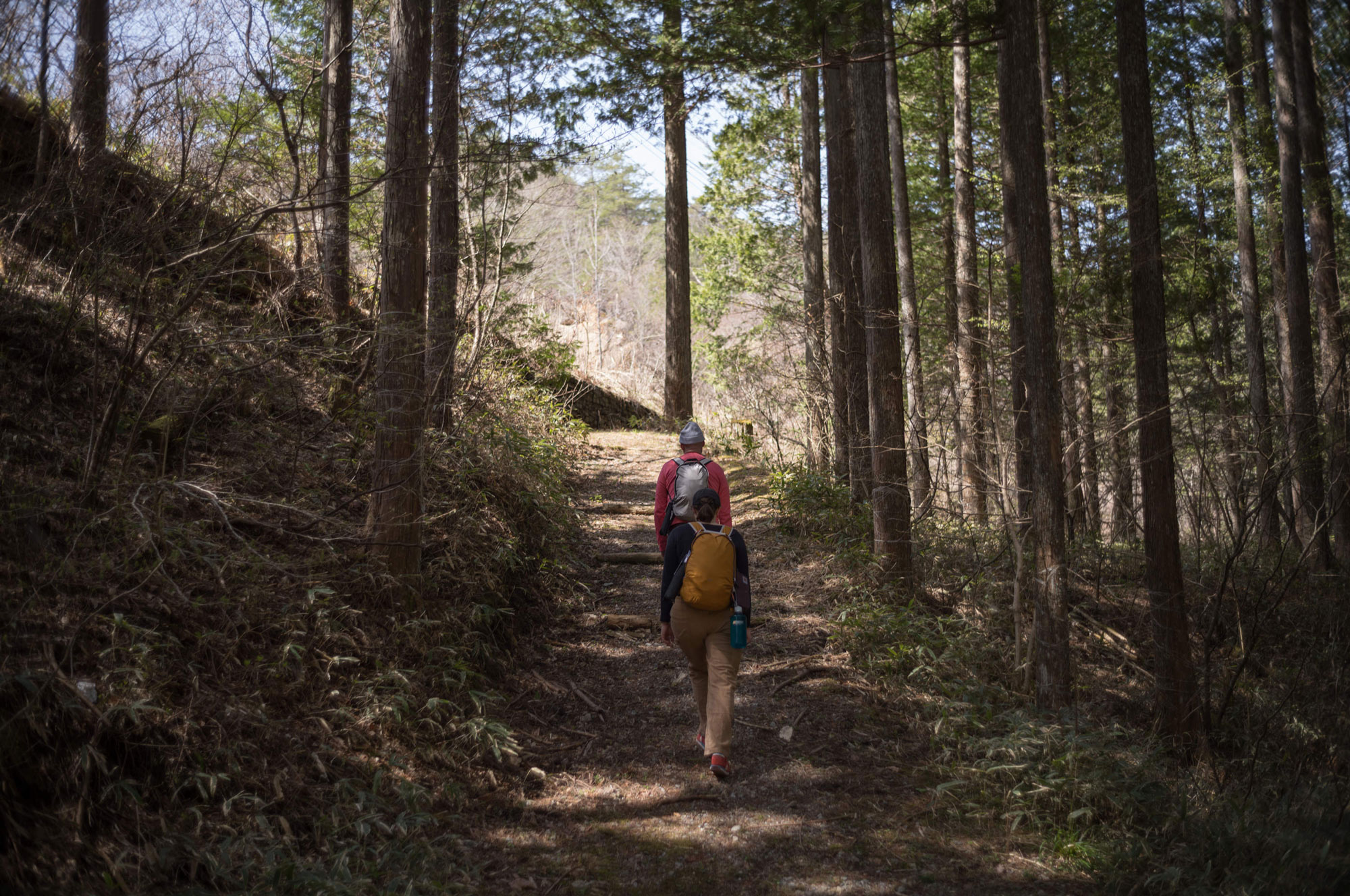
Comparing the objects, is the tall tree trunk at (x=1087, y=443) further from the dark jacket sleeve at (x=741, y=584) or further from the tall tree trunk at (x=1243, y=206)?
the dark jacket sleeve at (x=741, y=584)

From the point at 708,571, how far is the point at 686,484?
1.22 meters

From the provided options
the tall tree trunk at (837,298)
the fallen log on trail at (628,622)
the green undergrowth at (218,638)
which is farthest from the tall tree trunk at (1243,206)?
the green undergrowth at (218,638)

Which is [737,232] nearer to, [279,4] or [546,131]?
[279,4]

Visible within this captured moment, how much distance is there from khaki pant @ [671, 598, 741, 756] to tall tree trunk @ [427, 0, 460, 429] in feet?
9.16

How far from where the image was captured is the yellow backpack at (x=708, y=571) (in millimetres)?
5473

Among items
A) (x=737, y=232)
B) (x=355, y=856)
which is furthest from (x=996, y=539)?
(x=737, y=232)

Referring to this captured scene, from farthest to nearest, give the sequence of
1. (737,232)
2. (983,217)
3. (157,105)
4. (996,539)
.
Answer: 1. (737,232)
2. (983,217)
3. (996,539)
4. (157,105)

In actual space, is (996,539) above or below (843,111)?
below

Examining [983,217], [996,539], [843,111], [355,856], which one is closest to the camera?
[355,856]

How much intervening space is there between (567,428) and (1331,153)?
1332 centimetres

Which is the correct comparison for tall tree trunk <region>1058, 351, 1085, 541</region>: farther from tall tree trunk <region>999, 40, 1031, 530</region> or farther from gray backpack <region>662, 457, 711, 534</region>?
gray backpack <region>662, 457, 711, 534</region>

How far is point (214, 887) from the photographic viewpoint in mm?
3529

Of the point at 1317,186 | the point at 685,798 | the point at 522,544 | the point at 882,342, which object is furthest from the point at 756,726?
the point at 1317,186

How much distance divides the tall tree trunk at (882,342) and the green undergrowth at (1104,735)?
57 centimetres
